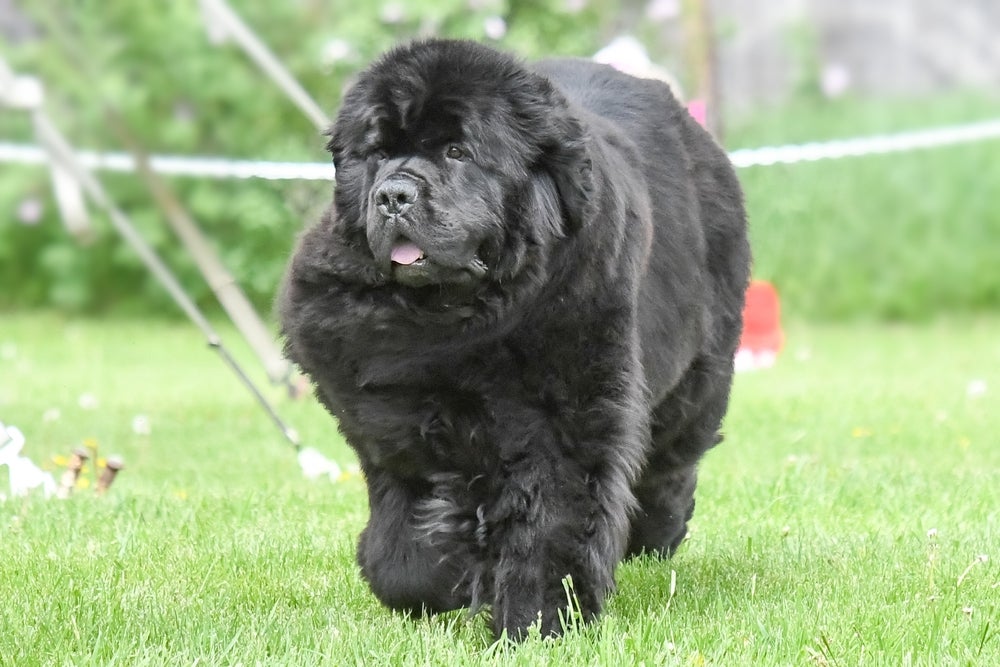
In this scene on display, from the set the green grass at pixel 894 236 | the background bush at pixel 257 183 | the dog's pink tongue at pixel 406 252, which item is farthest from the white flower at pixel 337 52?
the dog's pink tongue at pixel 406 252

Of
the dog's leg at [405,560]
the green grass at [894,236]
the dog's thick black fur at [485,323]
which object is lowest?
the green grass at [894,236]

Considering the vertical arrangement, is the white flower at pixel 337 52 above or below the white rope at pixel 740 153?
above

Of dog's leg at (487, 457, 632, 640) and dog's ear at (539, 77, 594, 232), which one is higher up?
dog's ear at (539, 77, 594, 232)

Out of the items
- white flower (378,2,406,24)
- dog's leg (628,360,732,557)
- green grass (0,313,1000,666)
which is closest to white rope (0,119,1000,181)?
white flower (378,2,406,24)

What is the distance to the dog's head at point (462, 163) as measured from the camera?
3.03 meters

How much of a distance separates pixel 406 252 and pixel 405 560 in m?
0.72

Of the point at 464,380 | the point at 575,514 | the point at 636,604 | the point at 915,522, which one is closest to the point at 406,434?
the point at 464,380

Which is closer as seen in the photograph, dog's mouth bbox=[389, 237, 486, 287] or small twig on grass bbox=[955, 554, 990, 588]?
dog's mouth bbox=[389, 237, 486, 287]

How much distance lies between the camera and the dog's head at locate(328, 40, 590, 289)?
3.03 meters

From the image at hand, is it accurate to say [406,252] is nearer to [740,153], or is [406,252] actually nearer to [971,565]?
[971,565]

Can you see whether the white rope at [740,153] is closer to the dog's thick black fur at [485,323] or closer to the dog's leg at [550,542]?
the dog's thick black fur at [485,323]

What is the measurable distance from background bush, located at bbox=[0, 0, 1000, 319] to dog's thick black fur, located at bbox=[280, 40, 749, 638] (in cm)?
838

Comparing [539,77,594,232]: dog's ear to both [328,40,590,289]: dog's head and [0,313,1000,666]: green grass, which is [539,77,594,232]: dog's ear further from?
[0,313,1000,666]: green grass

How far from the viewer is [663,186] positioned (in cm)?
371
